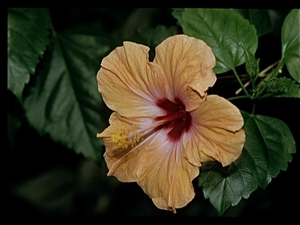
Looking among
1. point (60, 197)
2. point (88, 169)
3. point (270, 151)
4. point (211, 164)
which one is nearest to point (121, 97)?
point (211, 164)

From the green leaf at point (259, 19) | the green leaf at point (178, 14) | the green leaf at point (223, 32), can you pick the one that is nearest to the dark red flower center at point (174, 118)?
the green leaf at point (223, 32)

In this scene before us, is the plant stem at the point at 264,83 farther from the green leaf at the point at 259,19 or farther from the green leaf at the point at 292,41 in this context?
the green leaf at the point at 259,19

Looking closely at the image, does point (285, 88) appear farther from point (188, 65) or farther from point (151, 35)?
point (151, 35)

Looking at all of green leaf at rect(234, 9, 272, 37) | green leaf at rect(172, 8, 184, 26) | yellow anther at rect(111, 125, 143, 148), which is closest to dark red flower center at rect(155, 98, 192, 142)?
yellow anther at rect(111, 125, 143, 148)

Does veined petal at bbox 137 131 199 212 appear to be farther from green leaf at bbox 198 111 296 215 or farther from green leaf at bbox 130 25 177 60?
green leaf at bbox 130 25 177 60

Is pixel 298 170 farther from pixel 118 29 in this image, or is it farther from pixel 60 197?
pixel 60 197

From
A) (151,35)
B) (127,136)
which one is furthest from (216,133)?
(151,35)
